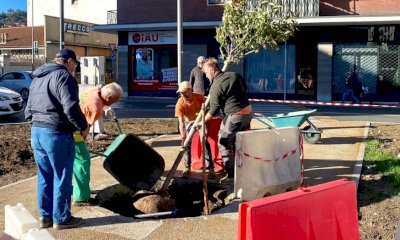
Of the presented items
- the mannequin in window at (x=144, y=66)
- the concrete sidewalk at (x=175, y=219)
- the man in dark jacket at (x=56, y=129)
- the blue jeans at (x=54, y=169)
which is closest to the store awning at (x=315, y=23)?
the mannequin in window at (x=144, y=66)

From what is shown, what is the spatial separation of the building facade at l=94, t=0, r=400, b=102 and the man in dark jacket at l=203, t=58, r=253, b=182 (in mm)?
16170

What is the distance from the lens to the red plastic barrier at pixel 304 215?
332cm

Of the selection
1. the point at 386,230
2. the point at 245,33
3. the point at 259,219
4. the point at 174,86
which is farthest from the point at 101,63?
the point at 174,86

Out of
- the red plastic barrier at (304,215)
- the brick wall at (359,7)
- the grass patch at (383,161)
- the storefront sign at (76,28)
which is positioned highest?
the storefront sign at (76,28)

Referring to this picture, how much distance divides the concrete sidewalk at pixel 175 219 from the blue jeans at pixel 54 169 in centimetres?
23

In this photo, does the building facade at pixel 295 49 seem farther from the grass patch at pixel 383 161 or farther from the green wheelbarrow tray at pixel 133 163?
the green wheelbarrow tray at pixel 133 163

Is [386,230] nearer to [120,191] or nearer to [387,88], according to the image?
[120,191]

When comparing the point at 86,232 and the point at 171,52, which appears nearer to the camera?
the point at 86,232

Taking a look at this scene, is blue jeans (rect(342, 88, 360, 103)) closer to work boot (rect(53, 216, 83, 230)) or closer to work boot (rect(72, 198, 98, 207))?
work boot (rect(72, 198, 98, 207))

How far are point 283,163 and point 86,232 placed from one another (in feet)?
8.54

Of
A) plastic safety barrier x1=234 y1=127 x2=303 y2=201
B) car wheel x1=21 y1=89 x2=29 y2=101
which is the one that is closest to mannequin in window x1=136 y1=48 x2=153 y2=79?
car wheel x1=21 y1=89 x2=29 y2=101

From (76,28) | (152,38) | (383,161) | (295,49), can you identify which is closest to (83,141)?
(383,161)

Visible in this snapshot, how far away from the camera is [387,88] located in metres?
23.0

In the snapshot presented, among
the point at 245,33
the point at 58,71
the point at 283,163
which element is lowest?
the point at 283,163
